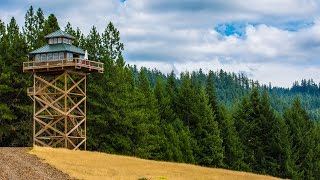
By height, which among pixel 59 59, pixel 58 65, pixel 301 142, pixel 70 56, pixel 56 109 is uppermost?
pixel 70 56

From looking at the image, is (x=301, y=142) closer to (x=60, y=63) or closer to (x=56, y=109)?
(x=56, y=109)

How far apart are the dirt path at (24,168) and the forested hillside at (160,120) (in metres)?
22.7

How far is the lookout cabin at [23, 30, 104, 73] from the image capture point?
60.7m

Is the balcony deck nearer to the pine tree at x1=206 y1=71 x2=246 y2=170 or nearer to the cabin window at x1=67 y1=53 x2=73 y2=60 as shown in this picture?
the cabin window at x1=67 y1=53 x2=73 y2=60

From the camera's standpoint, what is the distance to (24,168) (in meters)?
37.5

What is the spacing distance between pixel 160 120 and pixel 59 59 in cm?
2723

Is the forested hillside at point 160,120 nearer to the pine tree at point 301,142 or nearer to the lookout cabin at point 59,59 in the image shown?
the pine tree at point 301,142

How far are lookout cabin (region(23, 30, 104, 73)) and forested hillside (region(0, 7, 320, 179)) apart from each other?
6.01 metres

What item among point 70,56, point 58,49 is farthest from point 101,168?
point 58,49

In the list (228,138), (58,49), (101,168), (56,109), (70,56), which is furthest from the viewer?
(228,138)

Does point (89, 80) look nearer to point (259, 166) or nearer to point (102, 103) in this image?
point (102, 103)

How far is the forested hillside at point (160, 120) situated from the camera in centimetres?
6894

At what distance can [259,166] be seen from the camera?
88688 mm

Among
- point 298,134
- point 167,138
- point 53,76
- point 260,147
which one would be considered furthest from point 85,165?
point 298,134
